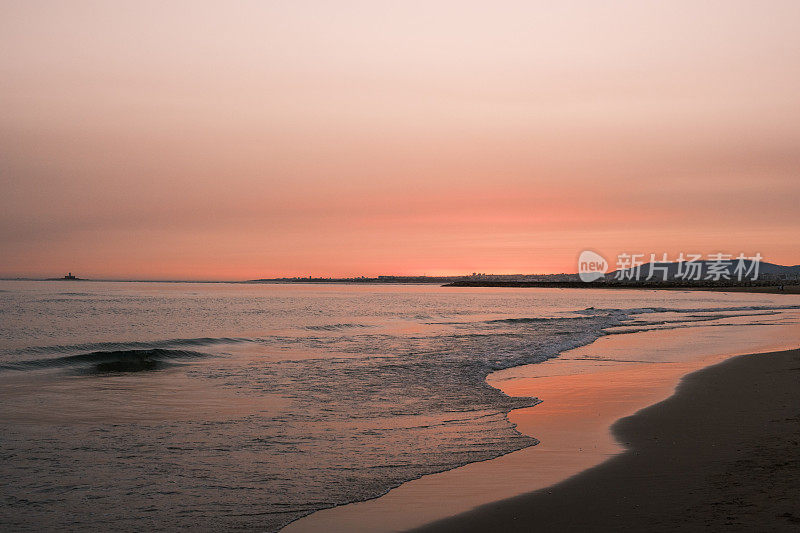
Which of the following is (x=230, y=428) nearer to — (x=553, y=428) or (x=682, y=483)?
(x=553, y=428)

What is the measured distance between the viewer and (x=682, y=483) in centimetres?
713

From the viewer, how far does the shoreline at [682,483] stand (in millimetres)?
5988

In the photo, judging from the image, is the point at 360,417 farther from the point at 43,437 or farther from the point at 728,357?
the point at 728,357

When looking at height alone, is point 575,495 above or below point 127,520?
above

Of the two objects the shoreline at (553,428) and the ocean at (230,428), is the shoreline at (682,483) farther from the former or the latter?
the ocean at (230,428)

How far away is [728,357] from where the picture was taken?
20.7 meters

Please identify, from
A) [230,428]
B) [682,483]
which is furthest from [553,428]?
[230,428]

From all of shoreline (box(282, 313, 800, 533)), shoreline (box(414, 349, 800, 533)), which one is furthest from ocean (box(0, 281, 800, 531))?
shoreline (box(414, 349, 800, 533))

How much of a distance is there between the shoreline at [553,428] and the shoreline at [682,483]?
285mm

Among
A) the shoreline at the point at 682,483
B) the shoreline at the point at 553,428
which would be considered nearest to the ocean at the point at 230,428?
the shoreline at the point at 553,428

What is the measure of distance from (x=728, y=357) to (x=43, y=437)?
19.6 m

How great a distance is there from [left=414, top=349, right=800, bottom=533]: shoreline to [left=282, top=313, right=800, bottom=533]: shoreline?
285 millimetres

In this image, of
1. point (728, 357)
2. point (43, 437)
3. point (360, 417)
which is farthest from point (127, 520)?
point (728, 357)

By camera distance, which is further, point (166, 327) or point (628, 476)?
point (166, 327)
